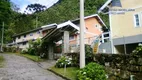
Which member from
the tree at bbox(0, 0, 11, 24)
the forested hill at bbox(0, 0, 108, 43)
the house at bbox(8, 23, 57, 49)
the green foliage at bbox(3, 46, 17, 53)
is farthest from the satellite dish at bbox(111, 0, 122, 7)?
the green foliage at bbox(3, 46, 17, 53)

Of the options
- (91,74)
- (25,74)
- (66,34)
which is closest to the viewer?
(91,74)

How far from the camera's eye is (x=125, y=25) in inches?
798

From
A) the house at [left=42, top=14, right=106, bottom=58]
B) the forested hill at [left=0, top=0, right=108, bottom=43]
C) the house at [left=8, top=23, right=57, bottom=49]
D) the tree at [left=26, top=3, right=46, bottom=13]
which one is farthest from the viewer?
the tree at [left=26, top=3, right=46, bottom=13]

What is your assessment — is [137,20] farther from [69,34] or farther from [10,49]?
[10,49]

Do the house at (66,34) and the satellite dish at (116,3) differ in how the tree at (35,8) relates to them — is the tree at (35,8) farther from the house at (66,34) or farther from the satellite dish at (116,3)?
the satellite dish at (116,3)

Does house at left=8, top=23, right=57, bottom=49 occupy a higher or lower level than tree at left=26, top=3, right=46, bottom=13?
lower

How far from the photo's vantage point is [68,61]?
18344 mm

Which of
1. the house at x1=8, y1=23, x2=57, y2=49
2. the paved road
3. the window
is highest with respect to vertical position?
the house at x1=8, y1=23, x2=57, y2=49

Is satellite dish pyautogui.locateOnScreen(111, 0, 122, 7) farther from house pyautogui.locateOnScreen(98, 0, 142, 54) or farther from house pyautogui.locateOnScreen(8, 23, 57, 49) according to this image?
house pyautogui.locateOnScreen(8, 23, 57, 49)

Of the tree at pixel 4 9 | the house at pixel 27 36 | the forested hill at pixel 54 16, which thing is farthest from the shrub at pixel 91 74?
the forested hill at pixel 54 16

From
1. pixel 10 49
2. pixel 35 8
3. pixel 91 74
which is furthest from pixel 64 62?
pixel 35 8

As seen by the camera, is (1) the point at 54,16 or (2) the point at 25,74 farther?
(1) the point at 54,16

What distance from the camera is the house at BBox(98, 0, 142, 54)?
1903 centimetres

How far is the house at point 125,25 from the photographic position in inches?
749
